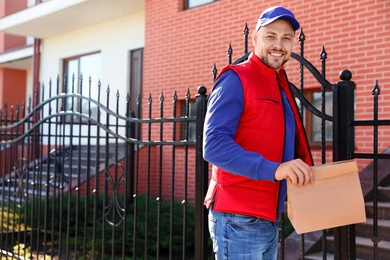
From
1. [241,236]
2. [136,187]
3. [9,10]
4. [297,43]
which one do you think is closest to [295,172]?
[241,236]

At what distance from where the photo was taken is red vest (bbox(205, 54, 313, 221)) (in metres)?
2.17

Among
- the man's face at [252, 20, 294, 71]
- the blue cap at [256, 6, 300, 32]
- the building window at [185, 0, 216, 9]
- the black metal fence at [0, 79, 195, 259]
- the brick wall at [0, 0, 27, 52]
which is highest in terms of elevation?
the brick wall at [0, 0, 27, 52]

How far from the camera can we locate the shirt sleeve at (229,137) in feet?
6.61

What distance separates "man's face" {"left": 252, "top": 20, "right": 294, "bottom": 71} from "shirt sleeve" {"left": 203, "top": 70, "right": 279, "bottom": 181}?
0.18 meters

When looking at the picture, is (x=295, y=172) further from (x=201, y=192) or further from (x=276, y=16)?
(x=201, y=192)

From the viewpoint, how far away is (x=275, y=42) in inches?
87.6

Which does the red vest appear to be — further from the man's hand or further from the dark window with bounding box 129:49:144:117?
the dark window with bounding box 129:49:144:117

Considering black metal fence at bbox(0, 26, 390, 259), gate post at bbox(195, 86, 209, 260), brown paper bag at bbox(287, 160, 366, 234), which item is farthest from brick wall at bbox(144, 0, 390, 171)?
brown paper bag at bbox(287, 160, 366, 234)

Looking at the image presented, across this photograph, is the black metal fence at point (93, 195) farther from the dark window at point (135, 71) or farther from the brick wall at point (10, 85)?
the brick wall at point (10, 85)

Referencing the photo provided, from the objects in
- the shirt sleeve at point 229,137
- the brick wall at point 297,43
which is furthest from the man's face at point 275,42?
the brick wall at point 297,43

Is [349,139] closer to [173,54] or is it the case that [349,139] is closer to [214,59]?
[214,59]

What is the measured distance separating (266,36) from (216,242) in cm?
92

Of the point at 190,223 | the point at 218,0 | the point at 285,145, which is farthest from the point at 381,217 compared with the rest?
the point at 218,0

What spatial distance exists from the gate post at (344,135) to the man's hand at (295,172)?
3.11ft
